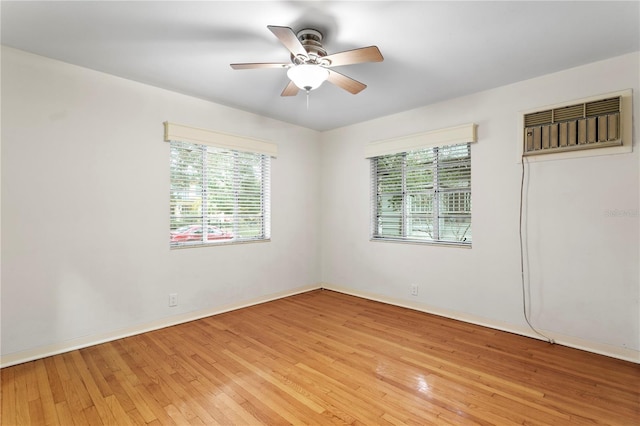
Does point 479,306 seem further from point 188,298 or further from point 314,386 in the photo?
point 188,298

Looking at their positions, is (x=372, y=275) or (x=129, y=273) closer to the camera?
(x=129, y=273)

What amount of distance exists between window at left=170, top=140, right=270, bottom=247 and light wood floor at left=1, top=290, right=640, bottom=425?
1.09 m

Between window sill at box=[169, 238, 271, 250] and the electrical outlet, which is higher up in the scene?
window sill at box=[169, 238, 271, 250]

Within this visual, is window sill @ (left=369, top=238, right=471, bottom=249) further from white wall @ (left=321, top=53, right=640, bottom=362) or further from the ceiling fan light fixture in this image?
the ceiling fan light fixture

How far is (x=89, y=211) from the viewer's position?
2879 mm

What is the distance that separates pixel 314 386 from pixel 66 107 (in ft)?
10.2

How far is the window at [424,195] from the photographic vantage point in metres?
3.63

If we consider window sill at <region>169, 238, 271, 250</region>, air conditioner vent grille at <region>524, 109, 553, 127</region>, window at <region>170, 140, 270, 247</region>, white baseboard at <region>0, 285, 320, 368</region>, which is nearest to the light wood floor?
white baseboard at <region>0, 285, 320, 368</region>

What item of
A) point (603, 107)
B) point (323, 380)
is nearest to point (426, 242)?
point (603, 107)

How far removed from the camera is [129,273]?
3115mm

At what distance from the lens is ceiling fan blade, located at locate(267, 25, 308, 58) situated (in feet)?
5.98

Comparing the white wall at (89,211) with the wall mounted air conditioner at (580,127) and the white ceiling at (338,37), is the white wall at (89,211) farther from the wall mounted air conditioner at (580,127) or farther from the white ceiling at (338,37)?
the wall mounted air conditioner at (580,127)

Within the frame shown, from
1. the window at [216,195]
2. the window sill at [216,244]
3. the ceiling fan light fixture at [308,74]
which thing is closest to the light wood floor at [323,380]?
the window sill at [216,244]

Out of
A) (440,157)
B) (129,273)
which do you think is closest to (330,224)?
(440,157)
